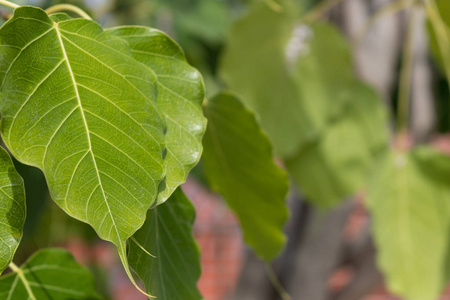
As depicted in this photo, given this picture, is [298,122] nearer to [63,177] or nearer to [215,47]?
[63,177]

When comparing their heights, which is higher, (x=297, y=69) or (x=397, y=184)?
(x=297, y=69)

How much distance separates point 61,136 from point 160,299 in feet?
0.31

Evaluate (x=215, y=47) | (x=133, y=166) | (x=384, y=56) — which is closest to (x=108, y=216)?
(x=133, y=166)

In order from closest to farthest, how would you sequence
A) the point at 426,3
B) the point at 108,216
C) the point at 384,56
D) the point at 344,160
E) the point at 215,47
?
the point at 108,216, the point at 426,3, the point at 344,160, the point at 384,56, the point at 215,47

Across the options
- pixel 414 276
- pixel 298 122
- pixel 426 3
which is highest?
pixel 426 3

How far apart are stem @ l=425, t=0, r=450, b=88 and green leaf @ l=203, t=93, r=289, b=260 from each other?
0.28m

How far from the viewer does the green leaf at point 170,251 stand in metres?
0.26

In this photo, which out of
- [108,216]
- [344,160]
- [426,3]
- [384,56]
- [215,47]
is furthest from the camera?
[215,47]

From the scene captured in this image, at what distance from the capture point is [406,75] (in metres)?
0.72

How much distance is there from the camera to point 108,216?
234 millimetres

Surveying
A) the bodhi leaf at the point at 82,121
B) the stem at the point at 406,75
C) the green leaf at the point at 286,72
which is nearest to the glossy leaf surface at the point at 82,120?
the bodhi leaf at the point at 82,121

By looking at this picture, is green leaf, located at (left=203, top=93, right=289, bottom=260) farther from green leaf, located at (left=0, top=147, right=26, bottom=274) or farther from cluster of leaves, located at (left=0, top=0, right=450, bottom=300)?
green leaf, located at (left=0, top=147, right=26, bottom=274)

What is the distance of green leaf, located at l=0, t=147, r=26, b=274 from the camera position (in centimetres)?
23

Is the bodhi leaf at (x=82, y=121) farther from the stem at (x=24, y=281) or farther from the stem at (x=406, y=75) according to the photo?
the stem at (x=406, y=75)
